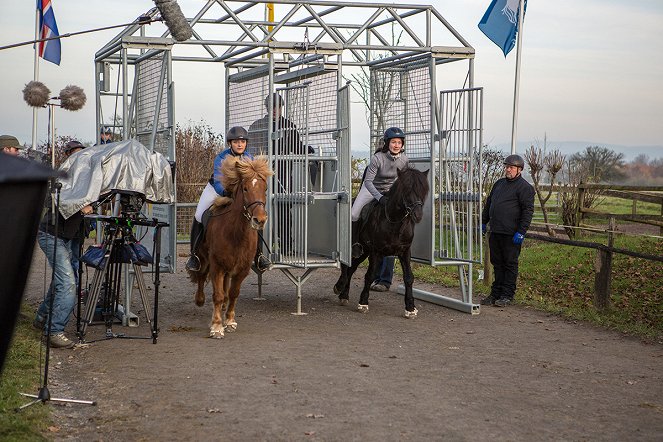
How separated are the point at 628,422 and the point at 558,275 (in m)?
9.04

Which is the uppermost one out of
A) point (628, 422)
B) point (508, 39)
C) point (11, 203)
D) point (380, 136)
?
point (508, 39)

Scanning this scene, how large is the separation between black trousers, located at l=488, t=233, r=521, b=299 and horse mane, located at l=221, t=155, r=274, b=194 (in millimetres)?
4366

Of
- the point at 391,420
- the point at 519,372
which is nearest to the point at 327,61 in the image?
the point at 519,372

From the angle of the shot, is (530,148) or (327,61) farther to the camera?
(530,148)

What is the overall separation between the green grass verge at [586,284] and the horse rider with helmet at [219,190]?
4.04 m

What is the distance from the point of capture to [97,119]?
1223 centimetres

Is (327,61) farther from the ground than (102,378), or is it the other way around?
(327,61)

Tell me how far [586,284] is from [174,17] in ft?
27.5

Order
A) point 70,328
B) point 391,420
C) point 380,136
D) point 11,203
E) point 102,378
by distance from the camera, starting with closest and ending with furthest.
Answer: point 11,203 → point 391,420 → point 102,378 → point 70,328 → point 380,136

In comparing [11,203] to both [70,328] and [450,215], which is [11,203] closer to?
[70,328]

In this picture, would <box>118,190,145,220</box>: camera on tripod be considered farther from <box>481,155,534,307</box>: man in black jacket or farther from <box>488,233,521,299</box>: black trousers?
<box>488,233,521,299</box>: black trousers

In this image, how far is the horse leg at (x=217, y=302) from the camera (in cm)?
1048

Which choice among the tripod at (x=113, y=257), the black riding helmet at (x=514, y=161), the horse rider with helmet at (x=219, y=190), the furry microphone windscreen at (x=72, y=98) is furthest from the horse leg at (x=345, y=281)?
the furry microphone windscreen at (x=72, y=98)

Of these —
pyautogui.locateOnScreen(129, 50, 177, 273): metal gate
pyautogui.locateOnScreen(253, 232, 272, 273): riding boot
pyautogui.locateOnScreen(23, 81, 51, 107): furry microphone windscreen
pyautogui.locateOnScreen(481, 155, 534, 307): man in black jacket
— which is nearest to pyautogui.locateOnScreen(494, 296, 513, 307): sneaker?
pyautogui.locateOnScreen(481, 155, 534, 307): man in black jacket
